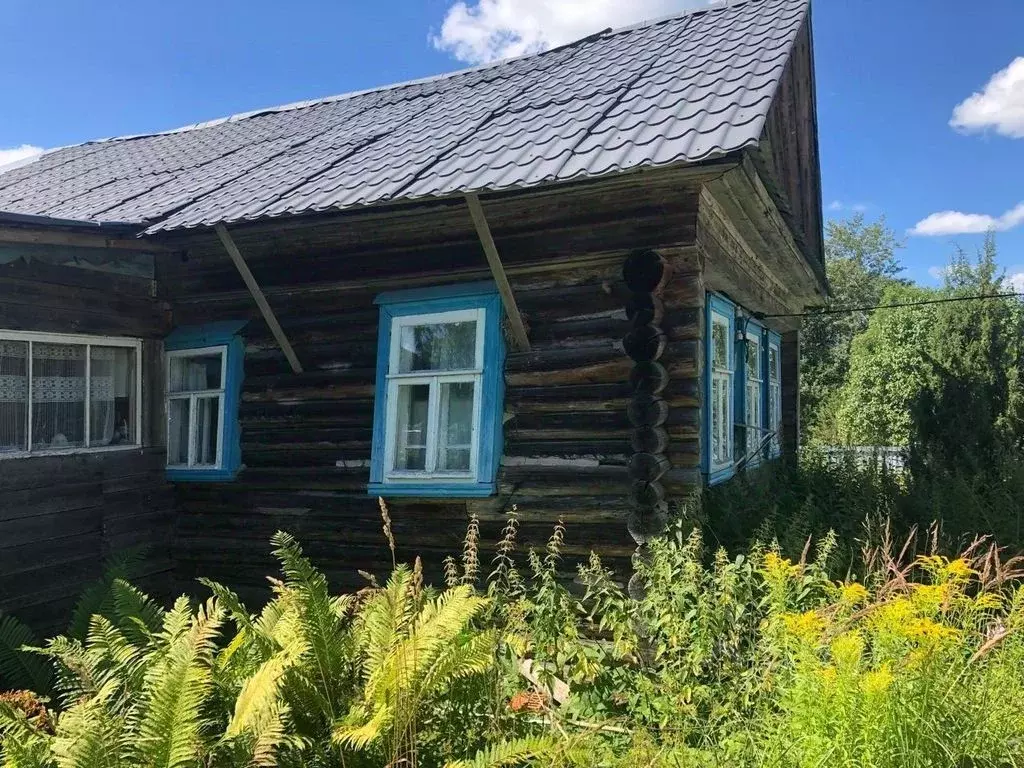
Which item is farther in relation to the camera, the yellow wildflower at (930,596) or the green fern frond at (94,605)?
the green fern frond at (94,605)

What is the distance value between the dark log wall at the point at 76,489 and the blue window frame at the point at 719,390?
497 centimetres

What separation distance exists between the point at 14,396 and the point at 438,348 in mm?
3326

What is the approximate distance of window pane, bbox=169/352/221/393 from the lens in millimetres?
7004

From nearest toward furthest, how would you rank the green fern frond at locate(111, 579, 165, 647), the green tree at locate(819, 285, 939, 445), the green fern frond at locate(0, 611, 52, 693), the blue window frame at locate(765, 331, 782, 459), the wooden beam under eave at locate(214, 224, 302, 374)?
the green fern frond at locate(111, 579, 165, 647)
the green fern frond at locate(0, 611, 52, 693)
the wooden beam under eave at locate(214, 224, 302, 374)
the blue window frame at locate(765, 331, 782, 459)
the green tree at locate(819, 285, 939, 445)

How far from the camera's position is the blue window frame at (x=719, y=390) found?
579 cm

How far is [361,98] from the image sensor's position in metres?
9.91

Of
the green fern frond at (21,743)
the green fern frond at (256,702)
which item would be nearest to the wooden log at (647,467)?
the green fern frond at (256,702)

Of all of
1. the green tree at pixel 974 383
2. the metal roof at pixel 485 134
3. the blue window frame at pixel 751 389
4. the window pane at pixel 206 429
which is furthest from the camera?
the green tree at pixel 974 383

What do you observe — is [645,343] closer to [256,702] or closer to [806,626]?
[806,626]

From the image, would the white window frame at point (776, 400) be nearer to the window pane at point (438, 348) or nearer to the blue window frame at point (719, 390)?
the blue window frame at point (719, 390)

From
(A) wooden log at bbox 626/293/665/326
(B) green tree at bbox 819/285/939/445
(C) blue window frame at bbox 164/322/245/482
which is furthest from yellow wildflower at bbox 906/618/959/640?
(B) green tree at bbox 819/285/939/445

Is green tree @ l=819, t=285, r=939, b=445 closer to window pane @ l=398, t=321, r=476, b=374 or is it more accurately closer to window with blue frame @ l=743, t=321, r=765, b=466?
window with blue frame @ l=743, t=321, r=765, b=466

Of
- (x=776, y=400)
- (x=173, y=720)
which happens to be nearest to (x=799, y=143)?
(x=776, y=400)

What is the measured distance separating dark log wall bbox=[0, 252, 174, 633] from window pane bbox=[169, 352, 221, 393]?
6.8 inches
